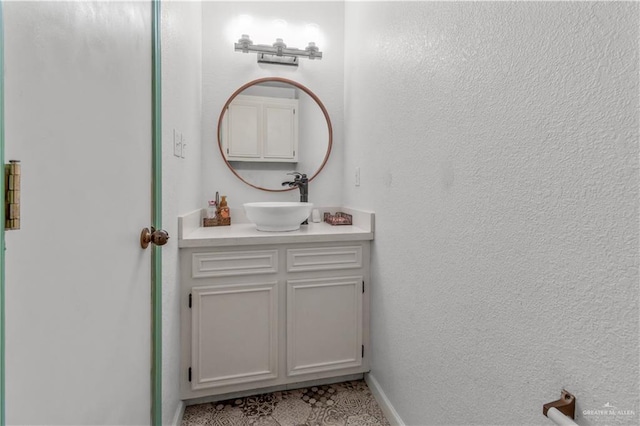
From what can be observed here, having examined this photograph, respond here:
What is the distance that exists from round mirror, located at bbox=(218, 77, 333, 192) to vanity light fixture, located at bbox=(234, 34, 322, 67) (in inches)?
4.9

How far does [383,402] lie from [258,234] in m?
1.02

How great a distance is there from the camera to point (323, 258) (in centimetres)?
168

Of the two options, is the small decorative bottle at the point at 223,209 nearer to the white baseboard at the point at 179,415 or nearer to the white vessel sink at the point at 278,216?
the white vessel sink at the point at 278,216

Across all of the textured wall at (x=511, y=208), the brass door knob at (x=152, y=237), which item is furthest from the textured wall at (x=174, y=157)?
the textured wall at (x=511, y=208)

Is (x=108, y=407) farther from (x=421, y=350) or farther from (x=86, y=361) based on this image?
(x=421, y=350)

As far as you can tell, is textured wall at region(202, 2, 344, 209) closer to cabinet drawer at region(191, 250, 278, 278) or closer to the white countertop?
the white countertop

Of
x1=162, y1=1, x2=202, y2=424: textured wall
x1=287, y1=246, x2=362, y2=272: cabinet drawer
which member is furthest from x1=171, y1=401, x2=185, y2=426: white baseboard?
x1=287, y1=246, x2=362, y2=272: cabinet drawer

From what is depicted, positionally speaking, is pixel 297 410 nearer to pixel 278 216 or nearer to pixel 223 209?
pixel 278 216

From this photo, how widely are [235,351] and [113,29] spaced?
1407mm

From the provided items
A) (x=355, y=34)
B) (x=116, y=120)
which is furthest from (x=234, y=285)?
(x=355, y=34)

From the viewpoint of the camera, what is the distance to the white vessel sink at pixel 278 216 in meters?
1.67

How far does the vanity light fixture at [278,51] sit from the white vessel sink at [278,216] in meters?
0.99

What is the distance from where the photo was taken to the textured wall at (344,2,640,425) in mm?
587

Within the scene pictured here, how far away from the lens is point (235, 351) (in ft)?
5.26
